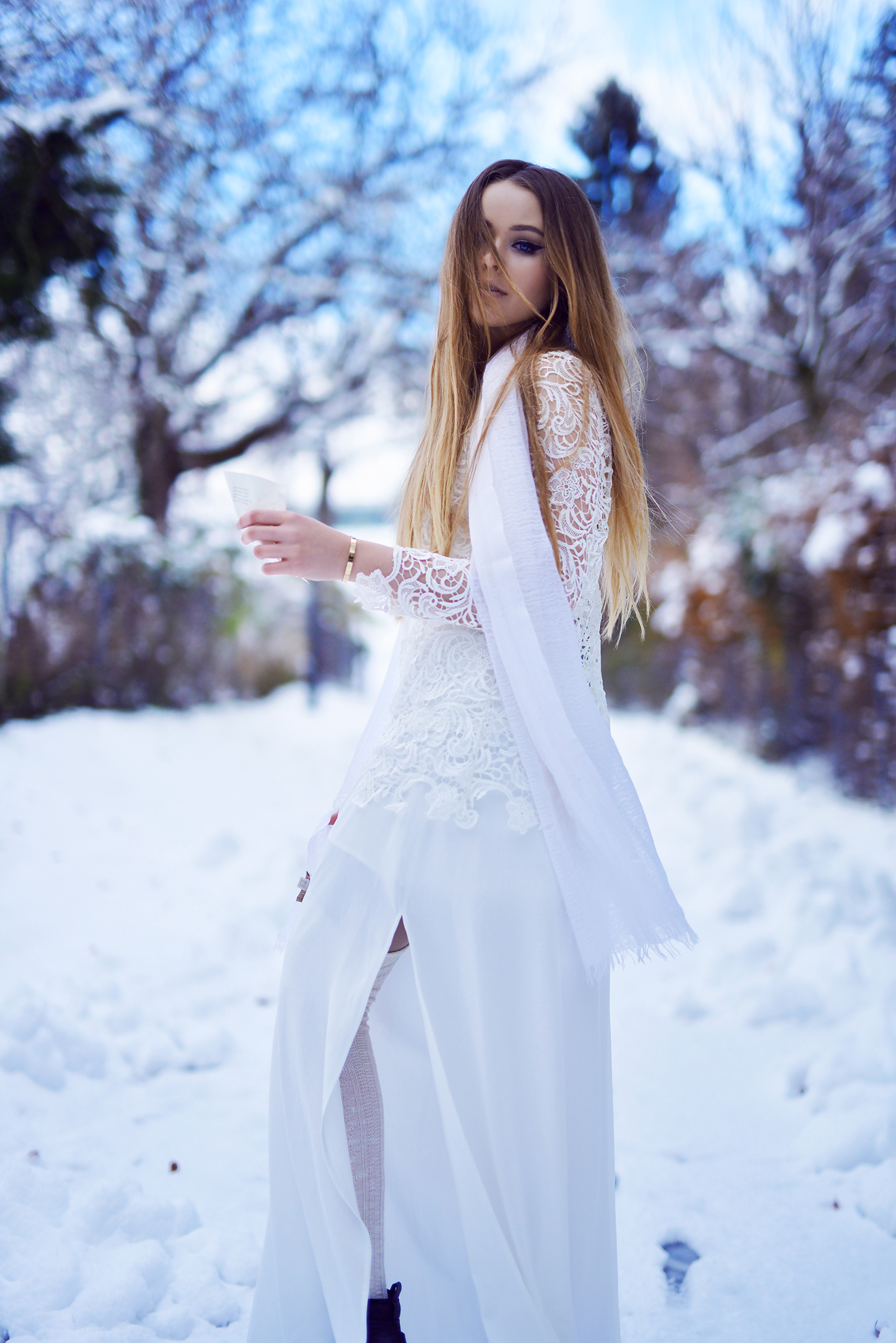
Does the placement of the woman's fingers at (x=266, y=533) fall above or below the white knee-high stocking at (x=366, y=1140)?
above

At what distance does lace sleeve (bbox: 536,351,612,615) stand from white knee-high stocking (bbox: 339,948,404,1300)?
2.34ft

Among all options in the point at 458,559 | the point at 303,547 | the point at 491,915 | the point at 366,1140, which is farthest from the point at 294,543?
the point at 366,1140

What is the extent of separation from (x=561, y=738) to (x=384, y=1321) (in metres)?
0.99

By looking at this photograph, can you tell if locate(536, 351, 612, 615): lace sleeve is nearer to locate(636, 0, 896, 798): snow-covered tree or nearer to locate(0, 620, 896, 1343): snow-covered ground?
locate(0, 620, 896, 1343): snow-covered ground

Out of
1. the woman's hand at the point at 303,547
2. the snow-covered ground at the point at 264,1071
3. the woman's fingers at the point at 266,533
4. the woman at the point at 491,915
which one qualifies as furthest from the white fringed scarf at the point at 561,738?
the snow-covered ground at the point at 264,1071

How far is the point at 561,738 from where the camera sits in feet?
4.40

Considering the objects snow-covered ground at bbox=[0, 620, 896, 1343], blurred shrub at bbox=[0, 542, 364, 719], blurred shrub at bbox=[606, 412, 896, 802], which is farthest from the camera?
blurred shrub at bbox=[0, 542, 364, 719]

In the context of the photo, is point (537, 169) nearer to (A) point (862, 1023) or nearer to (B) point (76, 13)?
(A) point (862, 1023)

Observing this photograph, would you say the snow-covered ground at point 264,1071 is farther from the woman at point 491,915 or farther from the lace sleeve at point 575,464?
the lace sleeve at point 575,464

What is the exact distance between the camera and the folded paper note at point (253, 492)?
4.22 feet

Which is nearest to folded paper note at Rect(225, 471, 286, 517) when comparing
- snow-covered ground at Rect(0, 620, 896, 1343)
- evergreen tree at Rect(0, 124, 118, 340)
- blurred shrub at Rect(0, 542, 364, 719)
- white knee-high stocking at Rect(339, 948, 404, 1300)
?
white knee-high stocking at Rect(339, 948, 404, 1300)

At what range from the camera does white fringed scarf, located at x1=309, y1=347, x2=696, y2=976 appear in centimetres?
134

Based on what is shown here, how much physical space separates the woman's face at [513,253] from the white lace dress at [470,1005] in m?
0.22

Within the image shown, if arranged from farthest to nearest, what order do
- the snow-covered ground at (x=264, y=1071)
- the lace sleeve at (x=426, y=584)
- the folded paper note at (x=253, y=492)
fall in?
the snow-covered ground at (x=264, y=1071) < the lace sleeve at (x=426, y=584) < the folded paper note at (x=253, y=492)
